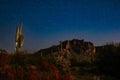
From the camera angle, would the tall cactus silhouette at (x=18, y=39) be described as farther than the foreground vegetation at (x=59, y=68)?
Yes

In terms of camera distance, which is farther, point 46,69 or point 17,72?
point 46,69

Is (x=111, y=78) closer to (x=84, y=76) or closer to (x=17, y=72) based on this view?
(x=84, y=76)

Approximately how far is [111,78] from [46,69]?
3.22 metres

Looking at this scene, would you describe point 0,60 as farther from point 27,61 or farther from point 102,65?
point 102,65

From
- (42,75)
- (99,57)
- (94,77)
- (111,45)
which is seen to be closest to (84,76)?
(94,77)

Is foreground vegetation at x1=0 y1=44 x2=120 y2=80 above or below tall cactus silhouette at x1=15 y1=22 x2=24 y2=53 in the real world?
below

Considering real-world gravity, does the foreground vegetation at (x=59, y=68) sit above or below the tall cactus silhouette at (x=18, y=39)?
below

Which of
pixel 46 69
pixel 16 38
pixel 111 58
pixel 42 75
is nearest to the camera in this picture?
pixel 42 75

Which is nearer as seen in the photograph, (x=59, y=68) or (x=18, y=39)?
(x=59, y=68)

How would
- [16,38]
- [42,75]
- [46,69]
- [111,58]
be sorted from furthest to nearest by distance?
1. [16,38]
2. [111,58]
3. [46,69]
4. [42,75]

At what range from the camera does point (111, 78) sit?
16.0 m

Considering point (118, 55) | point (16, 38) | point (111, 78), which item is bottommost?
point (111, 78)

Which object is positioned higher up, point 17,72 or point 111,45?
point 111,45

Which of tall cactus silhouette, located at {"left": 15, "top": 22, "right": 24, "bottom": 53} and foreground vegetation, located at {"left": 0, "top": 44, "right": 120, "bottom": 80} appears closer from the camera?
foreground vegetation, located at {"left": 0, "top": 44, "right": 120, "bottom": 80}
